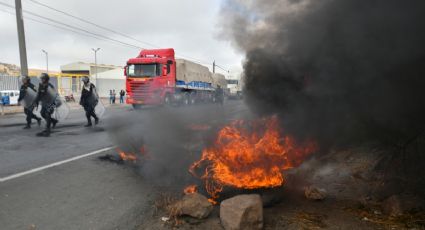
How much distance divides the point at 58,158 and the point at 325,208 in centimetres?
508

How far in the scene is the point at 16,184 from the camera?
4605 millimetres

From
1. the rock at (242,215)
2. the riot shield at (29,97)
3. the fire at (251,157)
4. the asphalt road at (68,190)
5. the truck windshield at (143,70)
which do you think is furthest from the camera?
the truck windshield at (143,70)

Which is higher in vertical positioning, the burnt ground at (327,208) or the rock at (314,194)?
the rock at (314,194)

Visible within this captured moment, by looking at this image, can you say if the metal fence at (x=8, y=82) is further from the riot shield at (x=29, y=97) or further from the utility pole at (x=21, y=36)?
the riot shield at (x=29, y=97)

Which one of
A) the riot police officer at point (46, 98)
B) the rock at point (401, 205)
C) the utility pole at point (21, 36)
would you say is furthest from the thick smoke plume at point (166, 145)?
the utility pole at point (21, 36)

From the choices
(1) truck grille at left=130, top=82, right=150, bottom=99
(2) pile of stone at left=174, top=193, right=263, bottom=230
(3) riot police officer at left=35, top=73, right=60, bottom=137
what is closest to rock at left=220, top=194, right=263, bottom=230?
(2) pile of stone at left=174, top=193, right=263, bottom=230

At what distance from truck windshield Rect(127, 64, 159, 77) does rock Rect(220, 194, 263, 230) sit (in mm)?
17411

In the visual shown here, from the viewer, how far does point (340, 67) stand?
14.0 feet

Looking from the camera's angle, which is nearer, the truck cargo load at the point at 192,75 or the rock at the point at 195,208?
the rock at the point at 195,208

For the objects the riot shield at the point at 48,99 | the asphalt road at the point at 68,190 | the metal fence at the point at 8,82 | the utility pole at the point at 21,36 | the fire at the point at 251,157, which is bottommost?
the asphalt road at the point at 68,190

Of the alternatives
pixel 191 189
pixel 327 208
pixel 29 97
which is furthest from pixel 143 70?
pixel 327 208

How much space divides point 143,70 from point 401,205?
59.6 ft

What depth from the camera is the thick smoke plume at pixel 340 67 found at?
3744 millimetres

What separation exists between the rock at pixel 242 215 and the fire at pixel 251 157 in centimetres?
77
